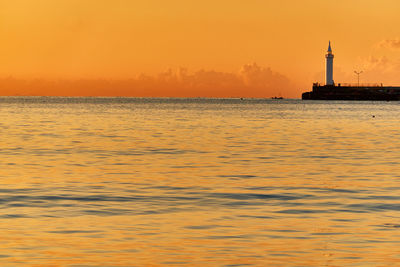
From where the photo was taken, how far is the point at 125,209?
25188mm

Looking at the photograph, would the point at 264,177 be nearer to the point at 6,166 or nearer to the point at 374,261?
the point at 6,166

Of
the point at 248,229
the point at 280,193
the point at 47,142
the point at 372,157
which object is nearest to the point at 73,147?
Answer: the point at 47,142

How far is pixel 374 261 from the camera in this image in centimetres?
1742

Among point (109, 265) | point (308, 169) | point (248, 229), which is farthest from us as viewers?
point (308, 169)

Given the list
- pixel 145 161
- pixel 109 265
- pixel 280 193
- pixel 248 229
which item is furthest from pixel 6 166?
pixel 109 265

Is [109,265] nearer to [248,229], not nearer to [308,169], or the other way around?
[248,229]

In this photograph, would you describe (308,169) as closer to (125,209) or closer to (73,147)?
(125,209)

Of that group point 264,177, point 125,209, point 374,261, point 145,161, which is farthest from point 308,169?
point 374,261

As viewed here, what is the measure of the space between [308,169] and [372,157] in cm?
1023

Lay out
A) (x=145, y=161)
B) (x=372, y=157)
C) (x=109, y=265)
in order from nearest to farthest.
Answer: (x=109, y=265) < (x=145, y=161) < (x=372, y=157)

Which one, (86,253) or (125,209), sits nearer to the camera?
(86,253)

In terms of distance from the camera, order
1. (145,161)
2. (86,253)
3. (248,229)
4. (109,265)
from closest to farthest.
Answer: (109,265)
(86,253)
(248,229)
(145,161)

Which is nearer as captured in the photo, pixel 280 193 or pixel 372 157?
pixel 280 193

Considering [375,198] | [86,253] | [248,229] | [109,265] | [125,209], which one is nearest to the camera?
[109,265]
